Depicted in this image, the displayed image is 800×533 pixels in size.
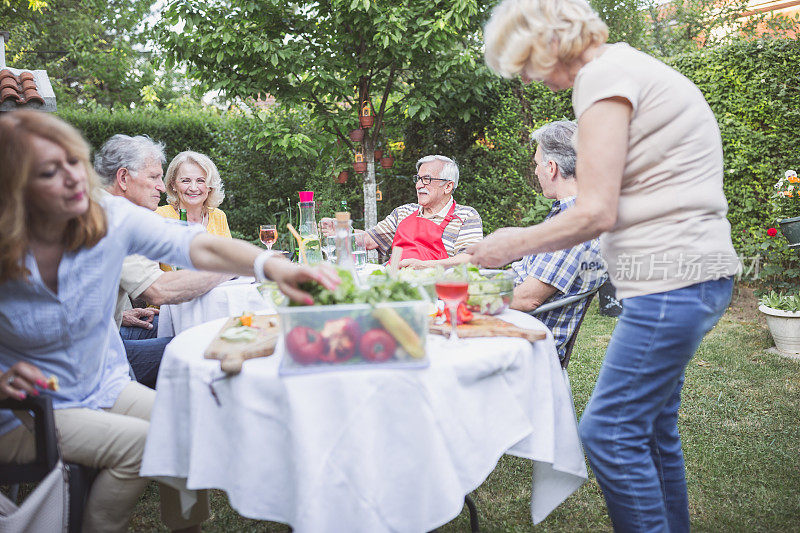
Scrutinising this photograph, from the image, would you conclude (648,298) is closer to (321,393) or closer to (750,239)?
(321,393)

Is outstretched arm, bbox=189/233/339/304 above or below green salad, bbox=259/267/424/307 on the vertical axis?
above

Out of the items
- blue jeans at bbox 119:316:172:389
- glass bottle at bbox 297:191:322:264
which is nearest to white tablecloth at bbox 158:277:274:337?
blue jeans at bbox 119:316:172:389

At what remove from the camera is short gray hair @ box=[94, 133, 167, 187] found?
10.2ft

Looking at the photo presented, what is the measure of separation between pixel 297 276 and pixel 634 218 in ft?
3.12

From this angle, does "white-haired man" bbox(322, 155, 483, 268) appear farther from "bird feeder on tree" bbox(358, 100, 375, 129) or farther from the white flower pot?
the white flower pot

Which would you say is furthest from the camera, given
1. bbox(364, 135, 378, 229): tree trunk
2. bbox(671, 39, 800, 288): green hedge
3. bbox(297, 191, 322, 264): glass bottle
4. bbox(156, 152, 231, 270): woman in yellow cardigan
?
bbox(364, 135, 378, 229): tree trunk

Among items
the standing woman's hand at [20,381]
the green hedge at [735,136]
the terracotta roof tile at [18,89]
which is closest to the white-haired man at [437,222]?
the standing woman's hand at [20,381]

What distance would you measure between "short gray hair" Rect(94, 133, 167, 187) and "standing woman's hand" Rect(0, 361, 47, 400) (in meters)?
1.66

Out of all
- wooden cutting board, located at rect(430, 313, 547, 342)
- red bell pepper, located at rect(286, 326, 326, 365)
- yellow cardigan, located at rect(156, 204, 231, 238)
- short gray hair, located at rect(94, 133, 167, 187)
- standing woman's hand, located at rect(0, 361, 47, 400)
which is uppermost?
short gray hair, located at rect(94, 133, 167, 187)

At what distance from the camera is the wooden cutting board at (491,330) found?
1.72 meters

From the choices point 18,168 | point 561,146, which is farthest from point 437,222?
point 18,168

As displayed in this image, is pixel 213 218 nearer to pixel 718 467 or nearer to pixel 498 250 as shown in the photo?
pixel 498 250

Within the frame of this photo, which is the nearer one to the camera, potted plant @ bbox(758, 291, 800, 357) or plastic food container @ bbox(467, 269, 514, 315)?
plastic food container @ bbox(467, 269, 514, 315)

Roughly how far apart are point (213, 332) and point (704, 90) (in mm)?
6572
